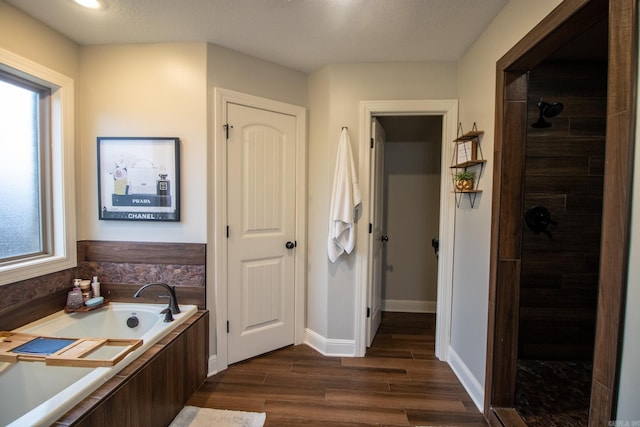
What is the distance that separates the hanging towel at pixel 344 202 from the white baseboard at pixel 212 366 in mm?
1151

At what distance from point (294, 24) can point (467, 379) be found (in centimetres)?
262

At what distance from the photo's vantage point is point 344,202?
2225 mm

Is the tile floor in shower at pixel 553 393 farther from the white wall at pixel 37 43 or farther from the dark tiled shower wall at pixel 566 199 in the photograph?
the white wall at pixel 37 43

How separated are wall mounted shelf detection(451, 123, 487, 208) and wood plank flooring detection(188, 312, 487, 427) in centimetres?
131

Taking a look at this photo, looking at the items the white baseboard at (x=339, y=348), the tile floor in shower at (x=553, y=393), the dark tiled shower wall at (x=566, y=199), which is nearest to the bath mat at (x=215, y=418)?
the white baseboard at (x=339, y=348)

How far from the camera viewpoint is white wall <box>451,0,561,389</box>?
1608mm

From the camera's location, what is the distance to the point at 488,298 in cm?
172

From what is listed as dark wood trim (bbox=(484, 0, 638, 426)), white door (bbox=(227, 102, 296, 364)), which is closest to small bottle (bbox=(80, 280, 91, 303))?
white door (bbox=(227, 102, 296, 364))

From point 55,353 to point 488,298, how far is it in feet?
7.70

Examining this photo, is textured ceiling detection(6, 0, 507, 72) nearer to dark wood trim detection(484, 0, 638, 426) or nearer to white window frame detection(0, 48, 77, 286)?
white window frame detection(0, 48, 77, 286)

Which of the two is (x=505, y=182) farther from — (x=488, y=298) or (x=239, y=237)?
(x=239, y=237)

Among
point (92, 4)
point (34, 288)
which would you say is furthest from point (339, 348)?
point (92, 4)

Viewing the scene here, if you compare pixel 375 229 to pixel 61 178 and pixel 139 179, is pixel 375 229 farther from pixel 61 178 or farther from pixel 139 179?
pixel 61 178

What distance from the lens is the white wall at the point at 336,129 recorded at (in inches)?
89.0
